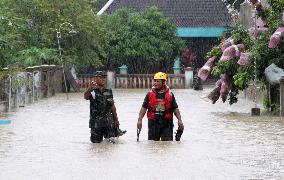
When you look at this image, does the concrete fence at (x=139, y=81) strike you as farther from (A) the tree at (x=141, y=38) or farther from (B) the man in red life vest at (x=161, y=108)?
(B) the man in red life vest at (x=161, y=108)

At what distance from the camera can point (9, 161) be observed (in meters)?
Result: 14.7

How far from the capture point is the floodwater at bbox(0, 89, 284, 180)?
13.3 m

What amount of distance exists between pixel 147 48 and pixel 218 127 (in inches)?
1207

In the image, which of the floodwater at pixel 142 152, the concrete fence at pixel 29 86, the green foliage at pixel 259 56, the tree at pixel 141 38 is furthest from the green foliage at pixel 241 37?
the tree at pixel 141 38

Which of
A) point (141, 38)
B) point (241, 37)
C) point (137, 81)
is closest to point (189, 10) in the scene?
point (141, 38)

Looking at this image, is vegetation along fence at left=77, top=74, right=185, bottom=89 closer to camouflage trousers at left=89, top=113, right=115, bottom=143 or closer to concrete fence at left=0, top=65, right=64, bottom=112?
concrete fence at left=0, top=65, right=64, bottom=112

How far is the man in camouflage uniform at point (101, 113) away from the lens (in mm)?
17766

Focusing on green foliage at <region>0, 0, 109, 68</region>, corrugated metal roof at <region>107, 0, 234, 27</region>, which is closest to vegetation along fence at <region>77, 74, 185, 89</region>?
green foliage at <region>0, 0, 109, 68</region>

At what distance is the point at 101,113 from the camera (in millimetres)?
17875

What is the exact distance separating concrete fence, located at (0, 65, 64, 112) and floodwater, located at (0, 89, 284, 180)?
3.75 meters

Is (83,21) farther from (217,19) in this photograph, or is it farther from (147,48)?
(217,19)

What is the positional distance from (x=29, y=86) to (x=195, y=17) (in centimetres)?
2485

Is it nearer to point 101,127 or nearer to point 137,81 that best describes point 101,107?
point 101,127

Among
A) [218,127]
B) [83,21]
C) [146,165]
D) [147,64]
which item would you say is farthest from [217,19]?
[146,165]
